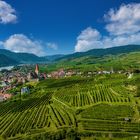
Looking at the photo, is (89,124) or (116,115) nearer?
(89,124)

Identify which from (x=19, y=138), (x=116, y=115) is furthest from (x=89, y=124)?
(x=19, y=138)

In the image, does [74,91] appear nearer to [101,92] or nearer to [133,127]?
[101,92]

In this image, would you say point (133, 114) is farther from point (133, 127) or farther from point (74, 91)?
point (74, 91)

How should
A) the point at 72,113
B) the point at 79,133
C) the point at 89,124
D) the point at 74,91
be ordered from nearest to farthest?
1. the point at 79,133
2. the point at 89,124
3. the point at 72,113
4. the point at 74,91

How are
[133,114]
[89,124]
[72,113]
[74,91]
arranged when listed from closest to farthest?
[89,124] → [133,114] → [72,113] → [74,91]

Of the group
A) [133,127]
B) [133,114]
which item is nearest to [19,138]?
[133,127]

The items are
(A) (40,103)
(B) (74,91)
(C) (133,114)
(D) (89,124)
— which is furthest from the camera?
(B) (74,91)
